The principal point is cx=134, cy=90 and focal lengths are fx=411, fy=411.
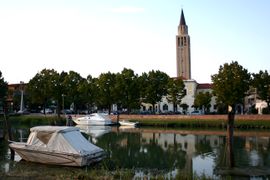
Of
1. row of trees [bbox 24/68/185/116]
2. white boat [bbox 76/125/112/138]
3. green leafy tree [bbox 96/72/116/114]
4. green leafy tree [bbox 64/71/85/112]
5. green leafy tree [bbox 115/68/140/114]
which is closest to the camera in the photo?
white boat [bbox 76/125/112/138]

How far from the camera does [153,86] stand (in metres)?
98.9

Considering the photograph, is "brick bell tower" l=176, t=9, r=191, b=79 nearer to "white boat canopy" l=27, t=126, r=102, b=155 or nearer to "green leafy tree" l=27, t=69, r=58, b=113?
"green leafy tree" l=27, t=69, r=58, b=113

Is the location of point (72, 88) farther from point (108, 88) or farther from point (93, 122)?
point (93, 122)

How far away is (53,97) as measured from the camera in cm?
10562

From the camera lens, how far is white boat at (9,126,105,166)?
2928 centimetres

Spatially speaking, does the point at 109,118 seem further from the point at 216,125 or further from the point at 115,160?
the point at 115,160

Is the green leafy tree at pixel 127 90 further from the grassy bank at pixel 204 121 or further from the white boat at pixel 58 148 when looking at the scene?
the white boat at pixel 58 148

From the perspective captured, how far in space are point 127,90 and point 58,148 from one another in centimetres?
6735

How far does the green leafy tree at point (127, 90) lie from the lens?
97188mm

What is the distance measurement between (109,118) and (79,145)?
204 feet

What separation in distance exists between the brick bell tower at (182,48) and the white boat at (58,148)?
140063mm

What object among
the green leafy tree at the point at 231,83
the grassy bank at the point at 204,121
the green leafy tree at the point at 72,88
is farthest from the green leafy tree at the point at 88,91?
the green leafy tree at the point at 231,83

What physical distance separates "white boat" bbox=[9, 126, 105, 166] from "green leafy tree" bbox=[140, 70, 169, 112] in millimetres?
65967

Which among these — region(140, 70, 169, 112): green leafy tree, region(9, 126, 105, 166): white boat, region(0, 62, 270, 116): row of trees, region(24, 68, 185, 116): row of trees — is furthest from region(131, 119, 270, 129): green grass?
region(9, 126, 105, 166): white boat
